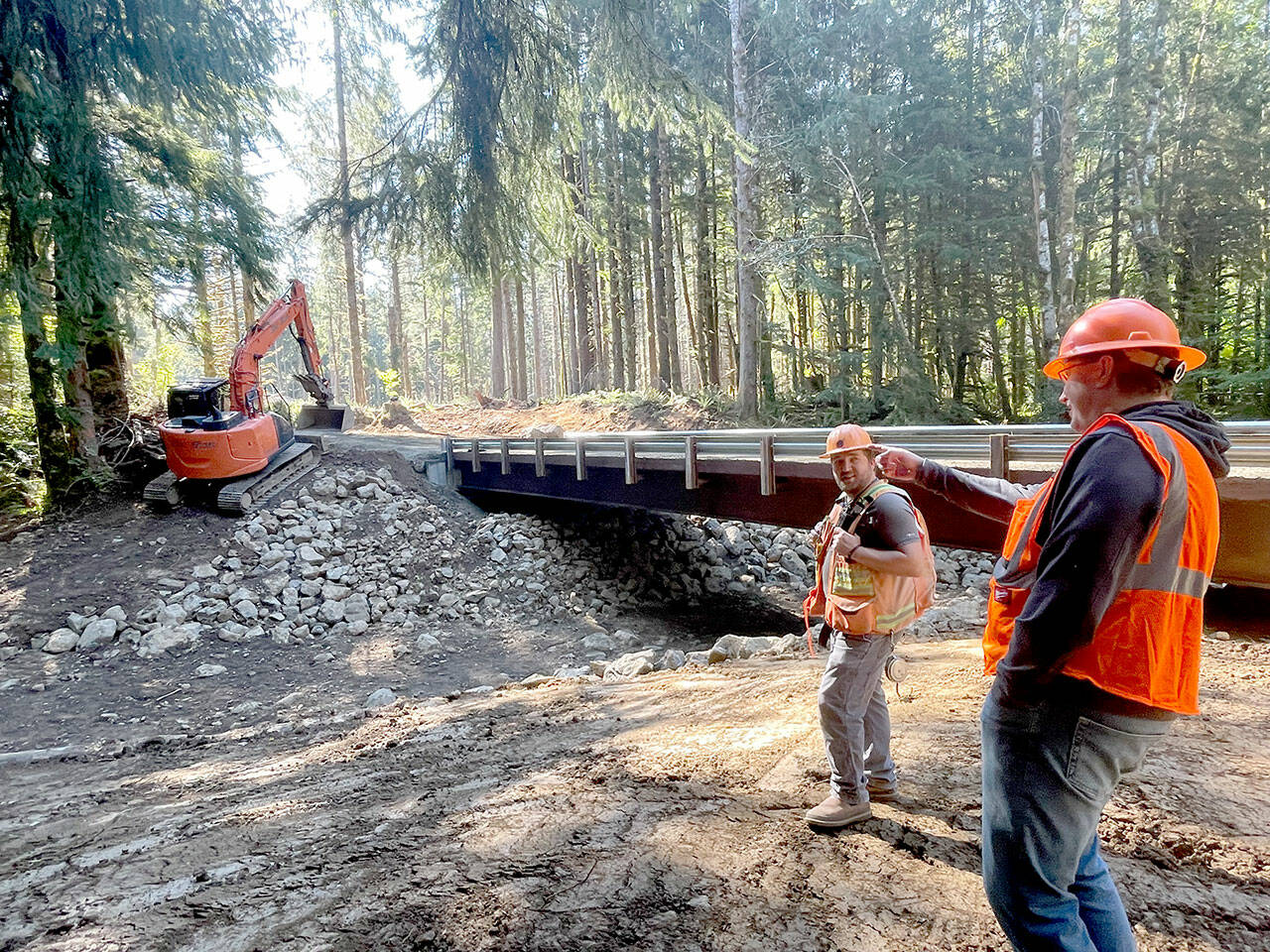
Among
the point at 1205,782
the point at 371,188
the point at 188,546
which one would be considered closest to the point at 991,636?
the point at 1205,782

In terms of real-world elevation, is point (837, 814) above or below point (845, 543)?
below

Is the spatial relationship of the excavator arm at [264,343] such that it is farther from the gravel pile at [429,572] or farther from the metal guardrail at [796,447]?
the metal guardrail at [796,447]

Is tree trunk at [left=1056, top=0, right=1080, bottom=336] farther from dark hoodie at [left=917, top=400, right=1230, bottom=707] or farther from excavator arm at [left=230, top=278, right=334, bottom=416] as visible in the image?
excavator arm at [left=230, top=278, right=334, bottom=416]

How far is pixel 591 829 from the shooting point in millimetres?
2961

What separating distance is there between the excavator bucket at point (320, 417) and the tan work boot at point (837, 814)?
16.2m

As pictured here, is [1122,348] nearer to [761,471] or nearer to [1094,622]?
[1094,622]

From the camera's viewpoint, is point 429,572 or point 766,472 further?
point 429,572

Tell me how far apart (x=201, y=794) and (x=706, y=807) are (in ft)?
10.3

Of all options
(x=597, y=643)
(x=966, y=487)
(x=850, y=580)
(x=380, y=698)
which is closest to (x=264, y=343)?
(x=380, y=698)

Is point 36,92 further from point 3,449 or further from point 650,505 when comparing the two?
point 3,449

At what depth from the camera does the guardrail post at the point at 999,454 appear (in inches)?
253

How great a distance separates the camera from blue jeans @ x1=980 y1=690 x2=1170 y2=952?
147 cm

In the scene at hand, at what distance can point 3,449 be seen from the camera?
39.7 ft

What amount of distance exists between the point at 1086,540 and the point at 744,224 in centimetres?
1590
